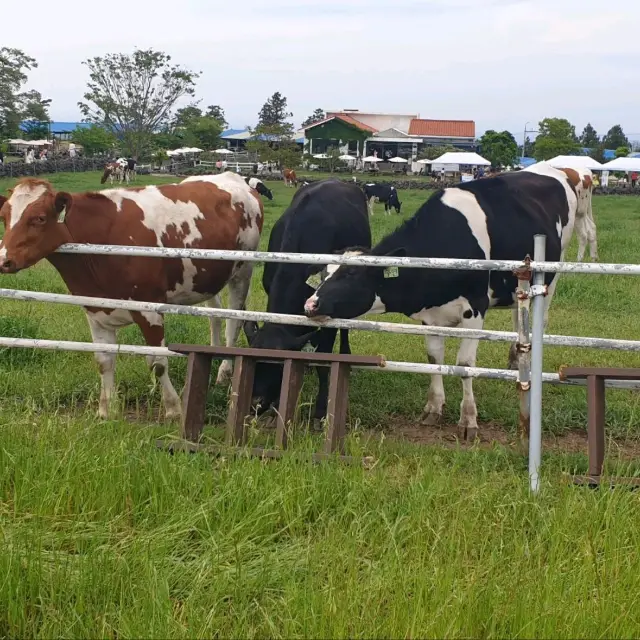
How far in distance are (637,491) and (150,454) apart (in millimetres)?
2276

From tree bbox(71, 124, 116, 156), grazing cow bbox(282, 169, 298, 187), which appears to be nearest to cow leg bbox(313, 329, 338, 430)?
grazing cow bbox(282, 169, 298, 187)

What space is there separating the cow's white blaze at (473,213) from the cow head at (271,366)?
1611mm

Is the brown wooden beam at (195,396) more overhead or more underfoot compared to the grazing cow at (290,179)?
more underfoot

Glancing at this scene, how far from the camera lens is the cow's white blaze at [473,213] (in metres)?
6.02

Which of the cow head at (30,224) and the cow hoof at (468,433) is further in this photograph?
the cow hoof at (468,433)

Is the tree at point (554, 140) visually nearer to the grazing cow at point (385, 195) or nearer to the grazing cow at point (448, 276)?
the grazing cow at point (385, 195)

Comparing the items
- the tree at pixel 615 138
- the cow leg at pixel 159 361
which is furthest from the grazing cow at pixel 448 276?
the tree at pixel 615 138

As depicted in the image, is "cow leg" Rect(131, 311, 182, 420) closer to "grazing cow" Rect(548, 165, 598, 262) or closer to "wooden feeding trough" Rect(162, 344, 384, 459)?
"wooden feeding trough" Rect(162, 344, 384, 459)

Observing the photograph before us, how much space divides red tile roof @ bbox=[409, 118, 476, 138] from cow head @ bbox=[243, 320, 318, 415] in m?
77.2

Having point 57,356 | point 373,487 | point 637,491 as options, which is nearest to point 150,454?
point 373,487

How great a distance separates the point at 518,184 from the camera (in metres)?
7.13

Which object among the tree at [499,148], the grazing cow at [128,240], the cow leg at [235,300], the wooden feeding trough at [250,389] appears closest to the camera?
the wooden feeding trough at [250,389]

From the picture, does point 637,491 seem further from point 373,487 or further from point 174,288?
point 174,288

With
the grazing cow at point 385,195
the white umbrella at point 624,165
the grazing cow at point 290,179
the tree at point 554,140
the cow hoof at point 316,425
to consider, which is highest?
the tree at point 554,140
